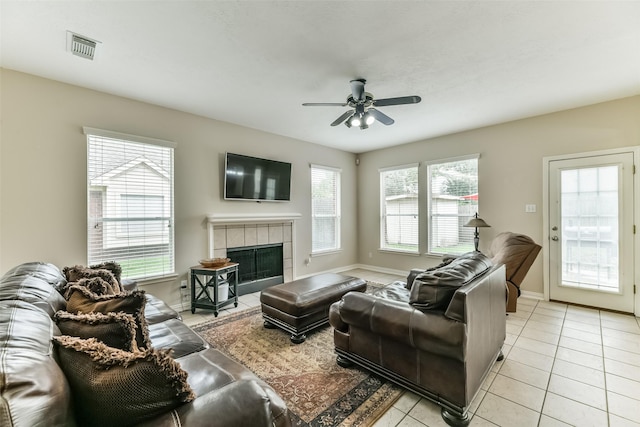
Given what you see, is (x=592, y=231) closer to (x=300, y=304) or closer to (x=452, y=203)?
(x=452, y=203)

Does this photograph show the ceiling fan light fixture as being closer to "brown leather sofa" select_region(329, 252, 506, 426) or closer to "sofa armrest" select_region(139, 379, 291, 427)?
"brown leather sofa" select_region(329, 252, 506, 426)

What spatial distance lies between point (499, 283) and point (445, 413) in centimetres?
108

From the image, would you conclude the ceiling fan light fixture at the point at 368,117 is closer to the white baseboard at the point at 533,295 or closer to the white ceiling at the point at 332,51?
the white ceiling at the point at 332,51

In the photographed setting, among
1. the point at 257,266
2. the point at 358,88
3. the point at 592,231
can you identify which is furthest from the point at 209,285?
the point at 592,231

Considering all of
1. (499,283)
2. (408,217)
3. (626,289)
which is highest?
(408,217)

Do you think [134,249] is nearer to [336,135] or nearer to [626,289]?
[336,135]

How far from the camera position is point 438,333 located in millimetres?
1608

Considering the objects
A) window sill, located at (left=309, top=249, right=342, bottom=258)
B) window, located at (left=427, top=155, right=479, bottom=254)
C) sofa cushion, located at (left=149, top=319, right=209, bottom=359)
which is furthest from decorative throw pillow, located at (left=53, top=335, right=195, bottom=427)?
window, located at (left=427, top=155, right=479, bottom=254)

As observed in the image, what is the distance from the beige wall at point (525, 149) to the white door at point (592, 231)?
17cm

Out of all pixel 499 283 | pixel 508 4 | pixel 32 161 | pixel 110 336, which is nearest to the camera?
pixel 110 336

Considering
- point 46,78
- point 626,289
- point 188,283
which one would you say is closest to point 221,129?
point 46,78

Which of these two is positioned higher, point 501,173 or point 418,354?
point 501,173

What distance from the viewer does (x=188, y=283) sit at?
12.0 feet

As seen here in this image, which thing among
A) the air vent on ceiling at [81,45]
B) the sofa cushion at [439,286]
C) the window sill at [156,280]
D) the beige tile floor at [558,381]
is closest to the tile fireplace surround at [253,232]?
the window sill at [156,280]
